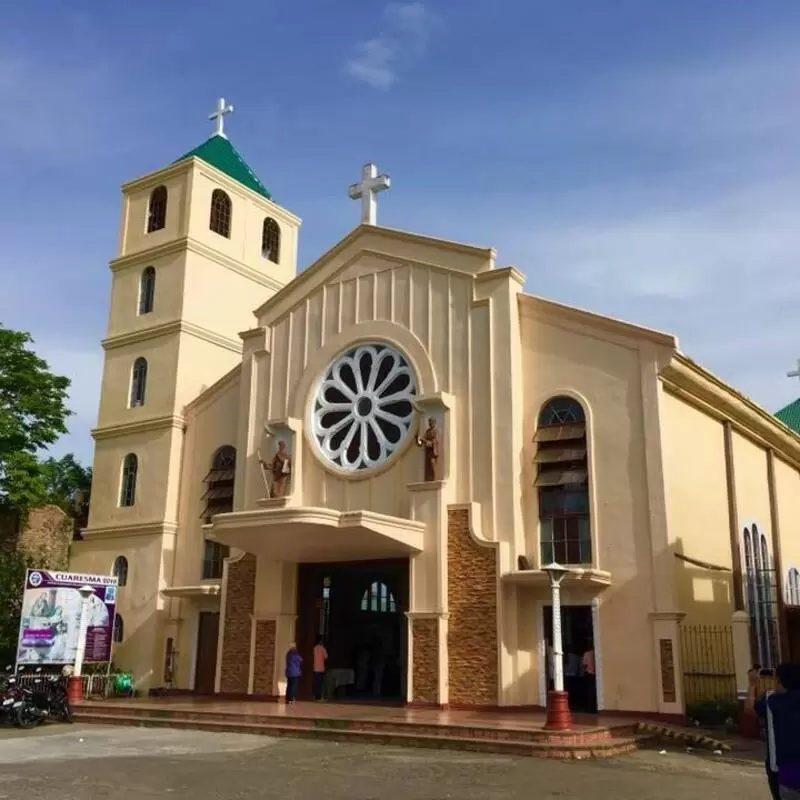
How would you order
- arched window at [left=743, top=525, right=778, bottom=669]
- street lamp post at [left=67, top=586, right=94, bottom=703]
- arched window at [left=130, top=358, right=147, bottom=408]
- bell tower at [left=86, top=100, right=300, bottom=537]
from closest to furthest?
street lamp post at [left=67, top=586, right=94, bottom=703], arched window at [left=743, top=525, right=778, bottom=669], bell tower at [left=86, top=100, right=300, bottom=537], arched window at [left=130, top=358, right=147, bottom=408]

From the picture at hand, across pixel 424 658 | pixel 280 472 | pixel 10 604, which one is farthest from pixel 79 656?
pixel 424 658

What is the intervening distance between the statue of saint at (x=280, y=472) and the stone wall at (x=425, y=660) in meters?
4.67

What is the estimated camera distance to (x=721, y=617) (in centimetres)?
2047

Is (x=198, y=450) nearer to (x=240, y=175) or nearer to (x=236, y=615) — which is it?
(x=236, y=615)

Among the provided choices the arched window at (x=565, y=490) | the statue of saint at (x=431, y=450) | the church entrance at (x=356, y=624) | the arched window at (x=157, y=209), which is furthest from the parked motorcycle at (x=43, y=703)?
the arched window at (x=157, y=209)

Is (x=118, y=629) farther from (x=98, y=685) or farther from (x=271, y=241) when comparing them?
(x=271, y=241)

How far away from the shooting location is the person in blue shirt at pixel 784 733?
18.7 feet

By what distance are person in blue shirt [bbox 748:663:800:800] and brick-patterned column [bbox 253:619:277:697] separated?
16576 millimetres

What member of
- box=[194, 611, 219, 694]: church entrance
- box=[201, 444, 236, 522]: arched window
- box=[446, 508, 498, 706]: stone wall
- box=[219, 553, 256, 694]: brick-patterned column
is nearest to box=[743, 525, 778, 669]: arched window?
box=[446, 508, 498, 706]: stone wall

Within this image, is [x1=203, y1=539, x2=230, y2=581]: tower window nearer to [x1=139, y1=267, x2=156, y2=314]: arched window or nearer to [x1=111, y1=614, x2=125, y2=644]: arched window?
[x1=111, y1=614, x2=125, y2=644]: arched window

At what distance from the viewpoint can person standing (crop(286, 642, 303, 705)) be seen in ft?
67.0

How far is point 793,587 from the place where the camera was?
26297mm

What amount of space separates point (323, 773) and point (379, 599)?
1313 centimetres

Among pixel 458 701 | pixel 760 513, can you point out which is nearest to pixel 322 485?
pixel 458 701
